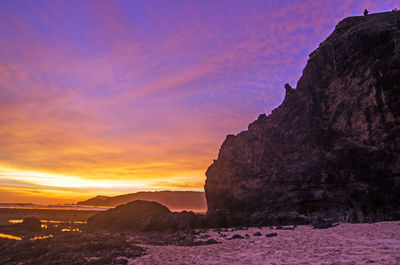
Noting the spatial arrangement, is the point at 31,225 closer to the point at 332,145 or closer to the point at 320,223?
the point at 320,223

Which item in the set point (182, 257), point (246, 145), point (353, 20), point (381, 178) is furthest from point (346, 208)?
point (353, 20)

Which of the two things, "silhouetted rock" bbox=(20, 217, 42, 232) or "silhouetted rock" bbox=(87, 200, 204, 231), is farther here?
"silhouetted rock" bbox=(20, 217, 42, 232)

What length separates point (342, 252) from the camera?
39.8 feet

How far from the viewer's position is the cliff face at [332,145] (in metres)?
26.0

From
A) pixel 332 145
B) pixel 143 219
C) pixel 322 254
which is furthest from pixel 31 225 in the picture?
pixel 332 145

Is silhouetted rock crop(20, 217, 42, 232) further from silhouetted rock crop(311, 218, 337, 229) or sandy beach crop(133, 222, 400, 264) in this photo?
silhouetted rock crop(311, 218, 337, 229)

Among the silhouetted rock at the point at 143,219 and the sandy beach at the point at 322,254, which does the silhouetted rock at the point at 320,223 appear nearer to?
the sandy beach at the point at 322,254

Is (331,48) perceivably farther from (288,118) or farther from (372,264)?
(372,264)

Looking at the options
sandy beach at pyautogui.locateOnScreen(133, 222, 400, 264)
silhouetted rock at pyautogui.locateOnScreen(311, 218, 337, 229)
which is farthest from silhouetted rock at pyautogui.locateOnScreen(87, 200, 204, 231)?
sandy beach at pyautogui.locateOnScreen(133, 222, 400, 264)

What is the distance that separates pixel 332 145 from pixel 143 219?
82.1 ft

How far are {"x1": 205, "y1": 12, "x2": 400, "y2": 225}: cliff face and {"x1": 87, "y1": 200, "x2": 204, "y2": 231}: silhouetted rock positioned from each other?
10.0 ft

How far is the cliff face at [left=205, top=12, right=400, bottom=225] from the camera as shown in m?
26.0

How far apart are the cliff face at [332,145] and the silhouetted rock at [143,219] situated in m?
3.05

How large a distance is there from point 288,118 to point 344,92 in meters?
8.27
